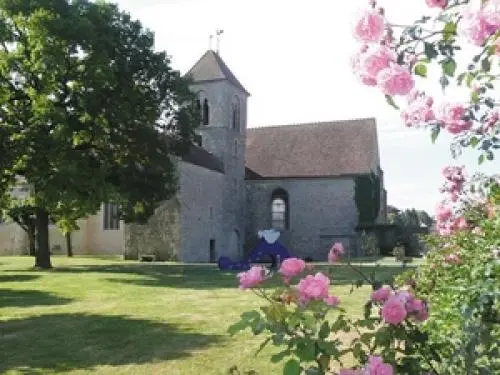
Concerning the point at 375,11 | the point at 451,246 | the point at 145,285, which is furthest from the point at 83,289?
the point at 375,11

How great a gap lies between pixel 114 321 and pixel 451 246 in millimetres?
6787

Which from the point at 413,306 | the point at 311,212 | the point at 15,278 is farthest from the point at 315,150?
the point at 413,306

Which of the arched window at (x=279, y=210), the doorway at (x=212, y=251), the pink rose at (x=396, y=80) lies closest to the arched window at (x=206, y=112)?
the arched window at (x=279, y=210)

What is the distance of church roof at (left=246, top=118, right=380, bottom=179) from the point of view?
1774 inches

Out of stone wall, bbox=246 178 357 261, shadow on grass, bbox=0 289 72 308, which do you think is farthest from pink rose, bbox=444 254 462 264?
stone wall, bbox=246 178 357 261

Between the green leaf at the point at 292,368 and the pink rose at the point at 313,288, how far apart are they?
14.7 inches

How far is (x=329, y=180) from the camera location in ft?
147

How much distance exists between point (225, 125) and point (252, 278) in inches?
1622

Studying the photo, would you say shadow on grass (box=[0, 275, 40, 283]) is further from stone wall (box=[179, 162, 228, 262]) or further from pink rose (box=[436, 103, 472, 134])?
pink rose (box=[436, 103, 472, 134])

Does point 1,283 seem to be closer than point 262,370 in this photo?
No

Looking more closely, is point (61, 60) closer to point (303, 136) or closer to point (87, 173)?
point (87, 173)

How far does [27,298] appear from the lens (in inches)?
600

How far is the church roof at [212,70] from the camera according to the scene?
44.0 meters

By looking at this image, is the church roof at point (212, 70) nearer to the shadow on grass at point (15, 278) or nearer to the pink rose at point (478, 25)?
the shadow on grass at point (15, 278)
